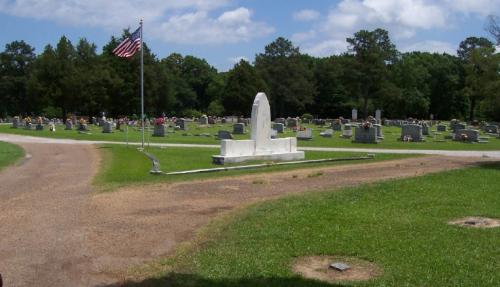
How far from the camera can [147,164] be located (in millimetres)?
20172

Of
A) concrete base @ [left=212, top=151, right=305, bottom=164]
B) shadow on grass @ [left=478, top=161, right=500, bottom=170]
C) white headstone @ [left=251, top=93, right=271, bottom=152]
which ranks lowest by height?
shadow on grass @ [left=478, top=161, right=500, bottom=170]

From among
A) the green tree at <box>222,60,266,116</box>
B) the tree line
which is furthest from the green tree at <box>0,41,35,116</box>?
the green tree at <box>222,60,266,116</box>

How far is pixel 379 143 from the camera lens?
33344 mm

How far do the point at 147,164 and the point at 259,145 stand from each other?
4.30m

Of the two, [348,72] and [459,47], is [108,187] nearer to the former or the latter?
[348,72]

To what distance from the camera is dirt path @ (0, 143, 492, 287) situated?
23.1 feet

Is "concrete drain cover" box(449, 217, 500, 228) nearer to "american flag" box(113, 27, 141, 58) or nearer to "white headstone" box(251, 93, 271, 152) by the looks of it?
"white headstone" box(251, 93, 271, 152)

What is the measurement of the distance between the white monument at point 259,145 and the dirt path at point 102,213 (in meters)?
3.14

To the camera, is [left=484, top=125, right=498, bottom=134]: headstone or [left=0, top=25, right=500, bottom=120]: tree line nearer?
[left=484, top=125, right=498, bottom=134]: headstone

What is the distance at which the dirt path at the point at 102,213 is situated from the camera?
7.05 m

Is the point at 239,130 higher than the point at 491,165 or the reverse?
higher

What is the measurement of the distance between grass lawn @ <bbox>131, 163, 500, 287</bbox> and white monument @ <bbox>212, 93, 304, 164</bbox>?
816cm

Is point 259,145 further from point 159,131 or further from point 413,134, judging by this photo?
point 159,131

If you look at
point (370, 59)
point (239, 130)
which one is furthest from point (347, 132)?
point (370, 59)
